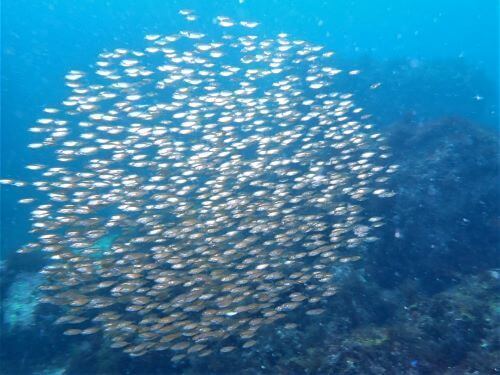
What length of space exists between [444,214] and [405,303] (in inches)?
160

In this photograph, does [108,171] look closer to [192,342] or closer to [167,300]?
[167,300]

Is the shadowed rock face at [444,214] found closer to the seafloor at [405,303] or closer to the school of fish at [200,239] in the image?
the seafloor at [405,303]

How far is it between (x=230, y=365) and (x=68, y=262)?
16.4 feet

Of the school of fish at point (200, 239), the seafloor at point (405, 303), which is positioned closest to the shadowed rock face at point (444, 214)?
the seafloor at point (405, 303)

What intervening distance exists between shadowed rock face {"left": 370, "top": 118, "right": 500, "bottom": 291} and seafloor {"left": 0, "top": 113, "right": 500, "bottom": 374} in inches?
1.3

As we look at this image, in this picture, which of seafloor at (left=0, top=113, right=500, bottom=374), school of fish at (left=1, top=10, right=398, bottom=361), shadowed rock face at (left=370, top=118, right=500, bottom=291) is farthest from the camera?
shadowed rock face at (left=370, top=118, right=500, bottom=291)

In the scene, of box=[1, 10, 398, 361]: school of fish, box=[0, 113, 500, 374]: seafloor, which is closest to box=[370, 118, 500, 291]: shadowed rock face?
box=[0, 113, 500, 374]: seafloor

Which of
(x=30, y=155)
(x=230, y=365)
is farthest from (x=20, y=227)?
(x=230, y=365)

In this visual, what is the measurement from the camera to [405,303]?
30.6 feet

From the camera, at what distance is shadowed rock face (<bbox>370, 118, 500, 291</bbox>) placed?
A: 36.3ft

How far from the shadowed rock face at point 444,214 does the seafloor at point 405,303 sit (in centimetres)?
3

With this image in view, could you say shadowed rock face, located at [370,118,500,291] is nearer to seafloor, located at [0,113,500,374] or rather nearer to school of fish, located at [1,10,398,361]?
seafloor, located at [0,113,500,374]

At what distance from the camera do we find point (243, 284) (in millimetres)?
8805

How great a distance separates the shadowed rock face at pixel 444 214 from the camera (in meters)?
11.1
